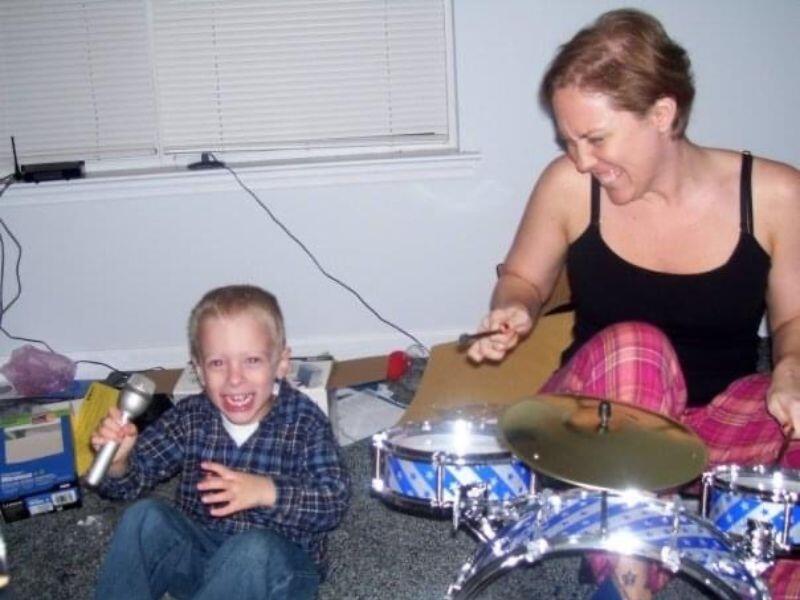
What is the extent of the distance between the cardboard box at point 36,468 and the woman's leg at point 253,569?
0.77m

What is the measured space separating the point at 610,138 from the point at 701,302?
320 mm

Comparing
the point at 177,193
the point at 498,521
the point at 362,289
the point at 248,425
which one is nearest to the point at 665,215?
the point at 498,521

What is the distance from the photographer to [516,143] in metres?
2.58

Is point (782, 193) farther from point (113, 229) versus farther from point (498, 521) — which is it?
point (113, 229)

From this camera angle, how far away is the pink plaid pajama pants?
1257 mm

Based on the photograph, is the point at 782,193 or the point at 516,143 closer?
the point at 782,193

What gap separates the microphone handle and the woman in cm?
56

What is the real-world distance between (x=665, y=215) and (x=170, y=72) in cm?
157

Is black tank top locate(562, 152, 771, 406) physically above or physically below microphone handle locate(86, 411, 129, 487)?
above

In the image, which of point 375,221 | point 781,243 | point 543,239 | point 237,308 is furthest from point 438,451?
point 375,221

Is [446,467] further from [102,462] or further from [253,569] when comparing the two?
[102,462]

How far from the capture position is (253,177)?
8.45 ft

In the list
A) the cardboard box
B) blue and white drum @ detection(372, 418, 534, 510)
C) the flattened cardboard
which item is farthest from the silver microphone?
the flattened cardboard

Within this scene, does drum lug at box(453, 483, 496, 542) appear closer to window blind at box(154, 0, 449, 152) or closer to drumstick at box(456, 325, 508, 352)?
drumstick at box(456, 325, 508, 352)
